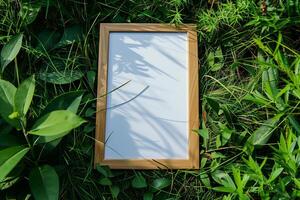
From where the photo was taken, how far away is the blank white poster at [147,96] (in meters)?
1.19

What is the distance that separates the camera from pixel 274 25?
1.20 m

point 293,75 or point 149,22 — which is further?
point 149,22

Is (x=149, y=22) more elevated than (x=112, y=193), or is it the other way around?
(x=149, y=22)

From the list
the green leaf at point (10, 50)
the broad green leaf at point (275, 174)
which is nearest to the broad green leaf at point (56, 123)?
the green leaf at point (10, 50)

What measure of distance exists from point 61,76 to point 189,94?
0.34m

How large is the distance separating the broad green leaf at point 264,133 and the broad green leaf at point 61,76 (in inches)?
18.6

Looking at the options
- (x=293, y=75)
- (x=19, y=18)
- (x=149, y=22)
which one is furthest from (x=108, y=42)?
(x=293, y=75)

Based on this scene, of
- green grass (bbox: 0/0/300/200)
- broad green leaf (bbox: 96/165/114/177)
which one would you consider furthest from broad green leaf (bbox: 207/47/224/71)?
broad green leaf (bbox: 96/165/114/177)

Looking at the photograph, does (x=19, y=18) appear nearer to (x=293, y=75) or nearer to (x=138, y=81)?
(x=138, y=81)

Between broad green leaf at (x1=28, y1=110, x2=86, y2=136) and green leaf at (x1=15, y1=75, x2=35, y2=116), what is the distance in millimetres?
46

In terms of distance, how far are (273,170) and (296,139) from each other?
9cm

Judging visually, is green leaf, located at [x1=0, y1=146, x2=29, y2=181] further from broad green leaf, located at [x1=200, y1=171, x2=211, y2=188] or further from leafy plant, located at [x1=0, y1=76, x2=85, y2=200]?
broad green leaf, located at [x1=200, y1=171, x2=211, y2=188]

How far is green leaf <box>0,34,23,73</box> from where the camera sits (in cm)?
119

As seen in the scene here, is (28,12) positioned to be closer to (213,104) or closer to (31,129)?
(31,129)
